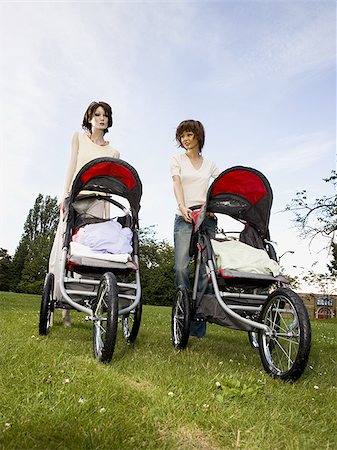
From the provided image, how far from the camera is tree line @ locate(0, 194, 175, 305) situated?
110ft

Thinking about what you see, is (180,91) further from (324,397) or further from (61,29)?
(324,397)

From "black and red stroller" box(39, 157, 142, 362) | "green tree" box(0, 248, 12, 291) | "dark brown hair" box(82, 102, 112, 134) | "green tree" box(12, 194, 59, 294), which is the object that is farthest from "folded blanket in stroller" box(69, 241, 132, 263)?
"green tree" box(0, 248, 12, 291)

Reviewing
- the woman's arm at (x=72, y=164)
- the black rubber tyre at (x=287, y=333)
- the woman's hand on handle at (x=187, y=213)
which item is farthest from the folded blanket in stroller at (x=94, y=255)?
the black rubber tyre at (x=287, y=333)

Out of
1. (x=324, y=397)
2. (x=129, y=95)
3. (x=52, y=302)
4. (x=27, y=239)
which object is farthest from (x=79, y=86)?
(x=27, y=239)

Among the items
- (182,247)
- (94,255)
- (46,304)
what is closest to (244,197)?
(182,247)

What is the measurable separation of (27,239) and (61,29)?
1726 inches

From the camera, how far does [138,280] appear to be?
14.7ft

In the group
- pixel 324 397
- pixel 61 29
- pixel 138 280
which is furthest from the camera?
pixel 61 29

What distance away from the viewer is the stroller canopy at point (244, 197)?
480 centimetres

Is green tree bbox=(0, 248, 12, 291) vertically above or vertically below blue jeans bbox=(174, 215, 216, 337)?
above

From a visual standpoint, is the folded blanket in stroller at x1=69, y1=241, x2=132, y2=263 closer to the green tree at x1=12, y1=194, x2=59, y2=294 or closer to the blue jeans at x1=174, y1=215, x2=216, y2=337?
the blue jeans at x1=174, y1=215, x2=216, y2=337

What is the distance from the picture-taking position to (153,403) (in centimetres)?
283

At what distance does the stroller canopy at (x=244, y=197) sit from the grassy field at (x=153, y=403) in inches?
57.5

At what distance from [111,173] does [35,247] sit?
4218 cm
